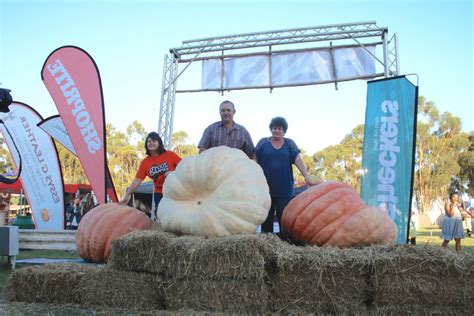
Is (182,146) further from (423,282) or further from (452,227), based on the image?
(423,282)

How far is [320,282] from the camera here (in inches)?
98.0

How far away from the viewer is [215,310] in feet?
8.09

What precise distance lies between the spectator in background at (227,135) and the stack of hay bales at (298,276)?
164cm

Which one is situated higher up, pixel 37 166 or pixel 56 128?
Result: pixel 56 128

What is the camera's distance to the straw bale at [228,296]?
97.2 inches

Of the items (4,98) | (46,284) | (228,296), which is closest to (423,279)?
(228,296)

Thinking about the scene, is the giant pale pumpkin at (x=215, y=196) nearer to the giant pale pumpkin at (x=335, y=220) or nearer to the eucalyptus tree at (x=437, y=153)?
the giant pale pumpkin at (x=335, y=220)

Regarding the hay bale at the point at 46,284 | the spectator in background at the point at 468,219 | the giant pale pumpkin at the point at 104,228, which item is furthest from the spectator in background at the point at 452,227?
the hay bale at the point at 46,284

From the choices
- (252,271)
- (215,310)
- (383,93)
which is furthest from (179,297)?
(383,93)

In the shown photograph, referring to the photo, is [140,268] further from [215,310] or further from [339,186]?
[339,186]

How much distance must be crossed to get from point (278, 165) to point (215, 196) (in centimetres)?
108

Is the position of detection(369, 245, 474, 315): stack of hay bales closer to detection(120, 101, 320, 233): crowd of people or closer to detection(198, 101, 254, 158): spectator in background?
detection(120, 101, 320, 233): crowd of people

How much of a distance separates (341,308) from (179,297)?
99 cm

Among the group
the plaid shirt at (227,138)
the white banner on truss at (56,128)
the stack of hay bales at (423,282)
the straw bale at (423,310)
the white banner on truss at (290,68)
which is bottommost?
the straw bale at (423,310)
